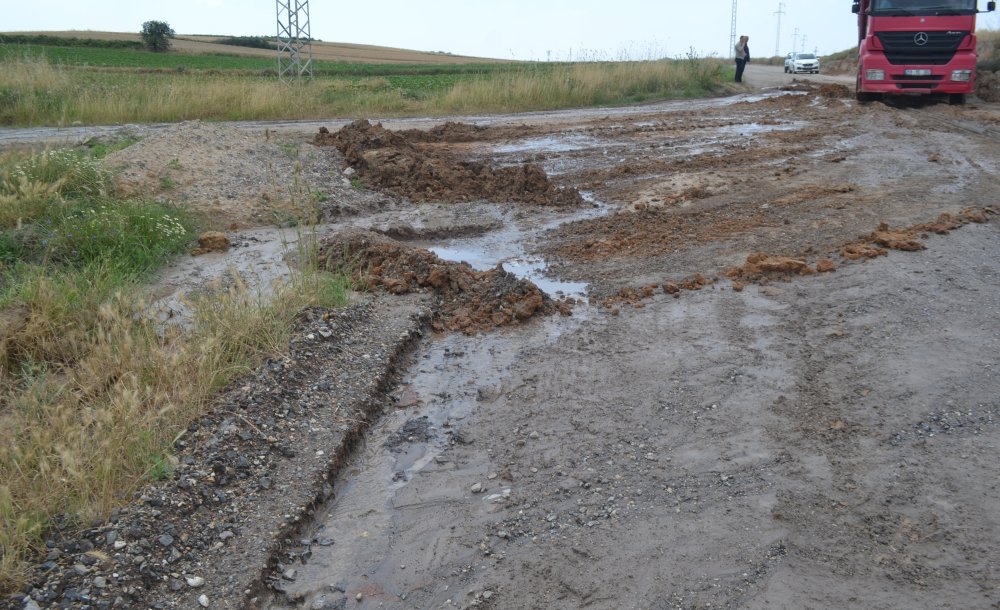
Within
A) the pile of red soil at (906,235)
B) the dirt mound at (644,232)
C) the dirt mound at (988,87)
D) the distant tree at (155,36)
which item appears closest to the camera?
the pile of red soil at (906,235)

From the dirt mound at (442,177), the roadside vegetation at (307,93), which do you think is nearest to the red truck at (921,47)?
the roadside vegetation at (307,93)

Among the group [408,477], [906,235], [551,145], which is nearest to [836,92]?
[551,145]

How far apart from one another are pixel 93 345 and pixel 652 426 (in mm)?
3734

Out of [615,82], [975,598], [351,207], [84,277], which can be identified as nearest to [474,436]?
[975,598]

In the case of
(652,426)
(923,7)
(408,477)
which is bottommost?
(408,477)

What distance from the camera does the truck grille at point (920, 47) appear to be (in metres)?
16.3

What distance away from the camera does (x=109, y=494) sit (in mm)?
3861

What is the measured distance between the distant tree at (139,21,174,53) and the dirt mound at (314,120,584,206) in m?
46.4

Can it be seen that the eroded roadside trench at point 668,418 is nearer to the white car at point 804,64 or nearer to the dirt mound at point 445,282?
the dirt mound at point 445,282

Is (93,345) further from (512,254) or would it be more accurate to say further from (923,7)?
(923,7)

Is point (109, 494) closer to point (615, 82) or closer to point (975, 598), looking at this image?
point (975, 598)

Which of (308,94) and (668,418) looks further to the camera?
(308,94)

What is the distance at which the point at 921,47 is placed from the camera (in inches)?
647

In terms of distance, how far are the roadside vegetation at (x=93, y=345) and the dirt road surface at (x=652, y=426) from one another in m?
0.30
